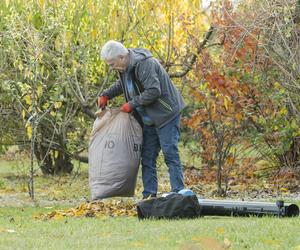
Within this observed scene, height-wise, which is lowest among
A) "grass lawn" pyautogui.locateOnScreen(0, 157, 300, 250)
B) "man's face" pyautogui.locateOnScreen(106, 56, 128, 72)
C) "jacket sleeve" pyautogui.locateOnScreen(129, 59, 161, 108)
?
"grass lawn" pyautogui.locateOnScreen(0, 157, 300, 250)

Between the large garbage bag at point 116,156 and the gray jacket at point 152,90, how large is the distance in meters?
0.39

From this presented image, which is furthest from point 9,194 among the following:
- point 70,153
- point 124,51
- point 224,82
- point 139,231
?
point 139,231

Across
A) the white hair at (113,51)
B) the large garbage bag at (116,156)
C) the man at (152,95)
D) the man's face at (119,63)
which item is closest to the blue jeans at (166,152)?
the man at (152,95)

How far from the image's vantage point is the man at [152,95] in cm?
827

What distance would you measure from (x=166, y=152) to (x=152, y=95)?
57 centimetres

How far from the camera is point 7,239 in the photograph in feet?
19.8

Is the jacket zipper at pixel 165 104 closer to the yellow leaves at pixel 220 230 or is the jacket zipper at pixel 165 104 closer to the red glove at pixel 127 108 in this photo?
the red glove at pixel 127 108

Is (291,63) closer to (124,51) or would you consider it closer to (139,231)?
(124,51)

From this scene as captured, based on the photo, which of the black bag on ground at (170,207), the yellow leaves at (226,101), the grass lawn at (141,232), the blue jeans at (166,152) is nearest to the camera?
the grass lawn at (141,232)

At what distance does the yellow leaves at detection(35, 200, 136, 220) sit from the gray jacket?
874 mm

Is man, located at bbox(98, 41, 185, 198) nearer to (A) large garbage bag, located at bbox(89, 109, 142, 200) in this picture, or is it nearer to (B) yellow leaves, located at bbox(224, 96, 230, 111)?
(A) large garbage bag, located at bbox(89, 109, 142, 200)

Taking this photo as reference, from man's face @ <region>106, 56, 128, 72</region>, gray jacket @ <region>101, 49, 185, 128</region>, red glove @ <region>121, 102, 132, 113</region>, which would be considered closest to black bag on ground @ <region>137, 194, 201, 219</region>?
gray jacket @ <region>101, 49, 185, 128</region>

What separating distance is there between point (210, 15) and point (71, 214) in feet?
14.4

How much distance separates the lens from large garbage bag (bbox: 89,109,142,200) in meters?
8.75
